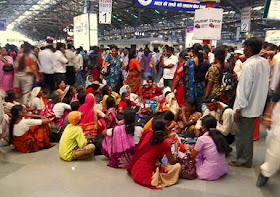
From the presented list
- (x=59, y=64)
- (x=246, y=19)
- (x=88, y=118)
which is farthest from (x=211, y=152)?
(x=246, y=19)

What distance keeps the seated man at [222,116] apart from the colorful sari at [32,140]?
7.13 feet

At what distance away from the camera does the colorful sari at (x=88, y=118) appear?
371 cm

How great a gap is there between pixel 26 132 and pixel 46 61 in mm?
2737

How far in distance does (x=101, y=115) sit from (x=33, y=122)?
0.95 m

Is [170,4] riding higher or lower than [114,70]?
higher

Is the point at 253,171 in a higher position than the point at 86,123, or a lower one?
lower

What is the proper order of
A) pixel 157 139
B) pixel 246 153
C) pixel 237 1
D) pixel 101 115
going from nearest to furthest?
pixel 157 139
pixel 246 153
pixel 101 115
pixel 237 1

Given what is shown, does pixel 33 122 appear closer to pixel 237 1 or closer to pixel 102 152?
pixel 102 152

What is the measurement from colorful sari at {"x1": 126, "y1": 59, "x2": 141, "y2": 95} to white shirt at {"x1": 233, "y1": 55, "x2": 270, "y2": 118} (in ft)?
9.89

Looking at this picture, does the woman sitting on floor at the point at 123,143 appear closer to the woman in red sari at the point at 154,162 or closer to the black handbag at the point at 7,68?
the woman in red sari at the point at 154,162

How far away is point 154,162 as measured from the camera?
108 inches

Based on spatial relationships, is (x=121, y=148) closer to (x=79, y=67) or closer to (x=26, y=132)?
(x=26, y=132)

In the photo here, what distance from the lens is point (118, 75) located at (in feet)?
19.4

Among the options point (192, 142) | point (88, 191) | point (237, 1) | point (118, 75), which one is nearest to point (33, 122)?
point (88, 191)
